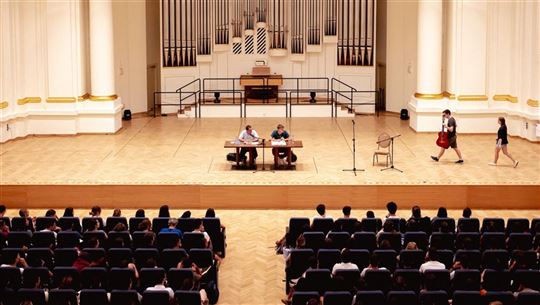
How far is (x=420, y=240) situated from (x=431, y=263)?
4.56ft

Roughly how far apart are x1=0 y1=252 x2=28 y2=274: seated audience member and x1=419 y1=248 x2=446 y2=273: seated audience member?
5.43 m

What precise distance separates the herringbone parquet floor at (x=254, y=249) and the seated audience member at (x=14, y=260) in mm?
2825

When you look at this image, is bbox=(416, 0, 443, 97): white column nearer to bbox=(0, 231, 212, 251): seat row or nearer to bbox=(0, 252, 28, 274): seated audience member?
bbox=(0, 231, 212, 251): seat row

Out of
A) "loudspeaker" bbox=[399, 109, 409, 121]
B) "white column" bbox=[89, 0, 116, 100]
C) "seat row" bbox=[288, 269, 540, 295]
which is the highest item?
"white column" bbox=[89, 0, 116, 100]

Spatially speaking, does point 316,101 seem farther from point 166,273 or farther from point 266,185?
point 166,273

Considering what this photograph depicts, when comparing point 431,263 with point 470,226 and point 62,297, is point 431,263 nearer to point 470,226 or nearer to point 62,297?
point 470,226

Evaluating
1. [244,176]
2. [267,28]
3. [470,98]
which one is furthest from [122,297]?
[267,28]

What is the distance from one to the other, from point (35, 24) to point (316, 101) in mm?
9846

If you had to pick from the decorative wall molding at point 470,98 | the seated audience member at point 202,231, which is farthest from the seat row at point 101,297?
the decorative wall molding at point 470,98

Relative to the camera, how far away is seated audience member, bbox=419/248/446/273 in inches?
475

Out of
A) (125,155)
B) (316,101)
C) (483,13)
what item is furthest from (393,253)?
(316,101)

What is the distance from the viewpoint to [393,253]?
492 inches

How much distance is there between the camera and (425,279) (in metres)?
11.6

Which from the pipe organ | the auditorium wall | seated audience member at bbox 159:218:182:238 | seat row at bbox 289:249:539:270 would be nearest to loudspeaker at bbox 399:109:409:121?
the auditorium wall
